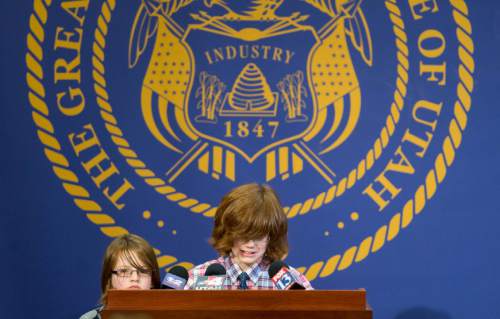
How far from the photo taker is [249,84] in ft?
12.9

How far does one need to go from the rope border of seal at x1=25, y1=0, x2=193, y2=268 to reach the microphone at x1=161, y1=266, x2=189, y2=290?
1470 millimetres

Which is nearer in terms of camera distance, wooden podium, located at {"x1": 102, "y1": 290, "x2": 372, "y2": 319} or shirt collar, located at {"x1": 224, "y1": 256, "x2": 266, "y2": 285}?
wooden podium, located at {"x1": 102, "y1": 290, "x2": 372, "y2": 319}

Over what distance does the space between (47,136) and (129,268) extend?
134cm

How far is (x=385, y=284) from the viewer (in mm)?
3883

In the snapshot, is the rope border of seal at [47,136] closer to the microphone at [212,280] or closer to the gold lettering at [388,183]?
the gold lettering at [388,183]

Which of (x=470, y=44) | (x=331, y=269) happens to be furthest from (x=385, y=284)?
(x=470, y=44)

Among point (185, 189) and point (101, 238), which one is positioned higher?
point (185, 189)

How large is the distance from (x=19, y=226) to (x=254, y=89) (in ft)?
4.49

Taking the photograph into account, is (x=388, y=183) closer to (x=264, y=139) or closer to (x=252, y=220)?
(x=264, y=139)

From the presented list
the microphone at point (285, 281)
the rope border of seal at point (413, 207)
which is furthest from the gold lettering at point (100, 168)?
the microphone at point (285, 281)

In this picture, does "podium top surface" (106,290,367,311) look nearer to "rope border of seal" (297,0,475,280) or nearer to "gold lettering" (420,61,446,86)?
"rope border of seal" (297,0,475,280)

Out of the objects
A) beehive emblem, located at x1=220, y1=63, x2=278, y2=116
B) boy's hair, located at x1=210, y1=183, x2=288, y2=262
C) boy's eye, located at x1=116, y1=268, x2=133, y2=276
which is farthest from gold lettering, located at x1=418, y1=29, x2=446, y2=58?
boy's eye, located at x1=116, y1=268, x2=133, y2=276

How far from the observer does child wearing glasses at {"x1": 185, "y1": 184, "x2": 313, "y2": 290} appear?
2.71m

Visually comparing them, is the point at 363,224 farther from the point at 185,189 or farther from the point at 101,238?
the point at 101,238
